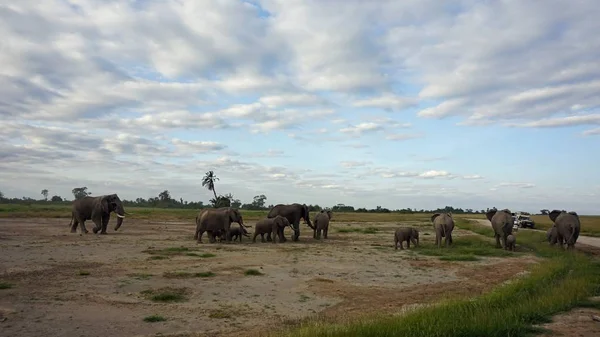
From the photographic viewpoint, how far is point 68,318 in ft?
30.8

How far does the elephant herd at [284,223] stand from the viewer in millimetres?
24766

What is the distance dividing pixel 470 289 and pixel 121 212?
903 inches

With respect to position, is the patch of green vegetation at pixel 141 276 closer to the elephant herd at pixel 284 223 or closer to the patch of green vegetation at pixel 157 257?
the patch of green vegetation at pixel 157 257

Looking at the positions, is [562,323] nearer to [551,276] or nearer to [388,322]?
[388,322]

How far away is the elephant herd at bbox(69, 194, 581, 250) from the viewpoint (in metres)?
24.8

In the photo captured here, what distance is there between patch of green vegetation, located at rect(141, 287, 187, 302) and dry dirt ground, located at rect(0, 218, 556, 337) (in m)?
0.09

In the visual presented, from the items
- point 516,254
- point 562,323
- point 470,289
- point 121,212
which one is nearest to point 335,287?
point 470,289

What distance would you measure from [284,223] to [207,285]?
13.7 meters

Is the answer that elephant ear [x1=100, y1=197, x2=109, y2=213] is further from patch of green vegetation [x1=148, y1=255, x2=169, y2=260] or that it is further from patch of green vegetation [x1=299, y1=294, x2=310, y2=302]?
patch of green vegetation [x1=299, y1=294, x2=310, y2=302]

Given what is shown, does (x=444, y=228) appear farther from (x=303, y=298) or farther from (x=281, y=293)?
Answer: (x=303, y=298)

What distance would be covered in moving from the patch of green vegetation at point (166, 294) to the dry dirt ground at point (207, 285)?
86 mm

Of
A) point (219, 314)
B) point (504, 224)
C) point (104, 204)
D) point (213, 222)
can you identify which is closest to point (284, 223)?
point (213, 222)

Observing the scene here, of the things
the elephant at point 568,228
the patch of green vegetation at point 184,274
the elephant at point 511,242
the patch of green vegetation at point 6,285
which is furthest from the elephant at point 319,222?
the patch of green vegetation at point 6,285

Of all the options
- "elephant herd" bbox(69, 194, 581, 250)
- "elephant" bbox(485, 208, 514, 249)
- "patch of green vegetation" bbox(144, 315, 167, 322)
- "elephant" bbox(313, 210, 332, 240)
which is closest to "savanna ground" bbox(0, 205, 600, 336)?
"patch of green vegetation" bbox(144, 315, 167, 322)
